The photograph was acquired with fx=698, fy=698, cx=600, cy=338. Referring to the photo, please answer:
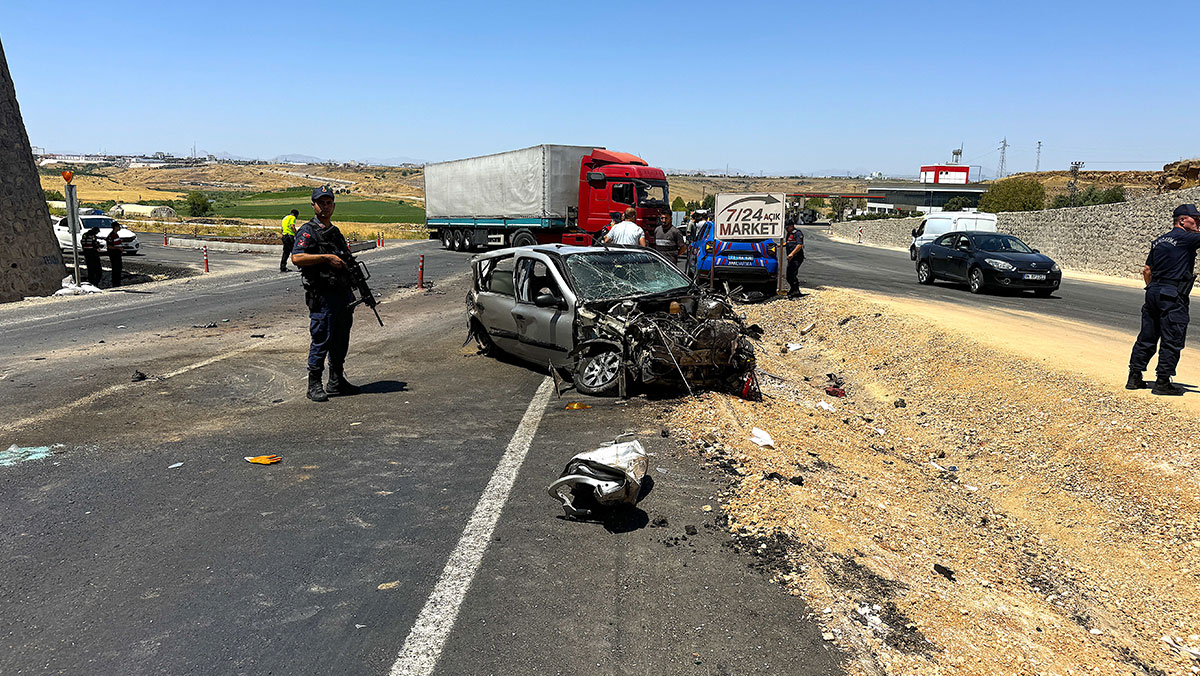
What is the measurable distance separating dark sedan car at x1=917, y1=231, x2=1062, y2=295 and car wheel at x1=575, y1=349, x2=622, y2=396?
13.0m

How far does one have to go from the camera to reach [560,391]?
7211mm

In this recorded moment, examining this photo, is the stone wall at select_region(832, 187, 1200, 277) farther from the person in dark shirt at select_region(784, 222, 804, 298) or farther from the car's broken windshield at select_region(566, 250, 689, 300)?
the car's broken windshield at select_region(566, 250, 689, 300)

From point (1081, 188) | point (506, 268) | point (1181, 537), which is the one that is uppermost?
point (1081, 188)

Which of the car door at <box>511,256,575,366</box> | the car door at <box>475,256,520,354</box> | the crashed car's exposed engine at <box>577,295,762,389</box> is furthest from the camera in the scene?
the car door at <box>475,256,520,354</box>

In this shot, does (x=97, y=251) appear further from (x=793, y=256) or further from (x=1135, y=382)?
(x=1135, y=382)

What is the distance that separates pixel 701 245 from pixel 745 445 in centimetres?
1087

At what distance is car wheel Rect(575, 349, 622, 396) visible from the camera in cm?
695

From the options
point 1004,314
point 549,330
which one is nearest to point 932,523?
point 549,330

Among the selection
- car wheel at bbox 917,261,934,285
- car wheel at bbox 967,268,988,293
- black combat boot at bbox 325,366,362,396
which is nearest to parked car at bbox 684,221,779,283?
car wheel at bbox 967,268,988,293

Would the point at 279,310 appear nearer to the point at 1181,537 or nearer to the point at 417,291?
the point at 417,291

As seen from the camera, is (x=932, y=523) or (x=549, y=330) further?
(x=549, y=330)

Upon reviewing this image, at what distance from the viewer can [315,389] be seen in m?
7.03

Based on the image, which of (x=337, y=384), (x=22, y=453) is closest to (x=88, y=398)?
(x=22, y=453)

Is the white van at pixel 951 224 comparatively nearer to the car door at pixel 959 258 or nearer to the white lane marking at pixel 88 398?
the car door at pixel 959 258
